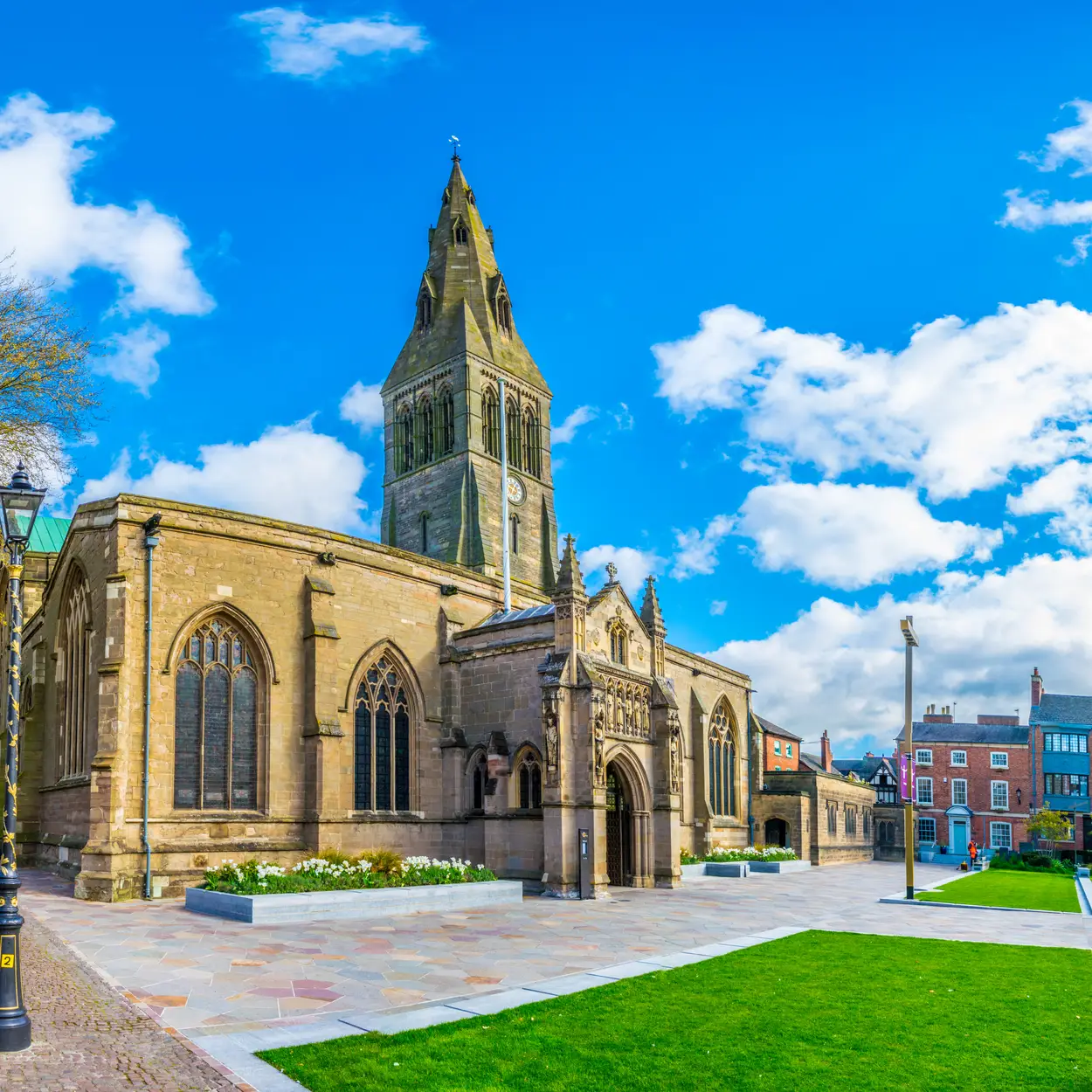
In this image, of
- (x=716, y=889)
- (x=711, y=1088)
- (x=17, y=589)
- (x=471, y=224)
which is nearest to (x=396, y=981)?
(x=711, y=1088)

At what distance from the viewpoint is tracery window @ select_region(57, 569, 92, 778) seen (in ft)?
90.1

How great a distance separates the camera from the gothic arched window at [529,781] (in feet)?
98.4

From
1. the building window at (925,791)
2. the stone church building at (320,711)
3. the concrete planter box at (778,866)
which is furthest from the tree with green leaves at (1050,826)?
the stone church building at (320,711)

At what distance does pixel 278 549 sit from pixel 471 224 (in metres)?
39.7

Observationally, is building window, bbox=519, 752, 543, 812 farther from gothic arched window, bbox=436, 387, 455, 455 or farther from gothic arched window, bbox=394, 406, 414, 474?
gothic arched window, bbox=394, 406, 414, 474

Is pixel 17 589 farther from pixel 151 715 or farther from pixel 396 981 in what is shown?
pixel 151 715

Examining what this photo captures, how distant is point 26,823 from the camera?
102 ft

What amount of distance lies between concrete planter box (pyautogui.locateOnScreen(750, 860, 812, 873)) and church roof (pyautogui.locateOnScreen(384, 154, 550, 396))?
102 ft

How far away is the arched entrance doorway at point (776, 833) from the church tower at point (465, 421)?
56.4 feet

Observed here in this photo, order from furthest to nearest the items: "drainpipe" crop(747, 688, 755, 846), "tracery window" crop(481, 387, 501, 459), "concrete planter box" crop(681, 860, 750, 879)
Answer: "tracery window" crop(481, 387, 501, 459), "drainpipe" crop(747, 688, 755, 846), "concrete planter box" crop(681, 860, 750, 879)

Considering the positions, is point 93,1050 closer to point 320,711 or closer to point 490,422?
point 320,711

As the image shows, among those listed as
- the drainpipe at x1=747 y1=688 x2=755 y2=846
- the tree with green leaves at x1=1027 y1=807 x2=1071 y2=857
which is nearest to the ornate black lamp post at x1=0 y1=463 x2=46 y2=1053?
the drainpipe at x1=747 y1=688 x2=755 y2=846

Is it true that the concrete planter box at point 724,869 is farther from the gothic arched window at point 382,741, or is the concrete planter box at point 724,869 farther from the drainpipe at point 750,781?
the gothic arched window at point 382,741

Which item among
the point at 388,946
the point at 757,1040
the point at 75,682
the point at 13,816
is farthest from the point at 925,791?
the point at 13,816
